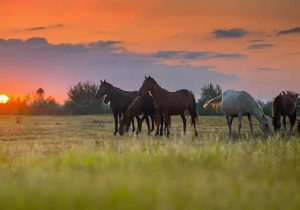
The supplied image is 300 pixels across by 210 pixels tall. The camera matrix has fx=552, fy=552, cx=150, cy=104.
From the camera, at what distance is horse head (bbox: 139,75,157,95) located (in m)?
23.0

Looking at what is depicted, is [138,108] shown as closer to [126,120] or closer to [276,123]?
[126,120]

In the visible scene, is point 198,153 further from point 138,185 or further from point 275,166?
point 138,185

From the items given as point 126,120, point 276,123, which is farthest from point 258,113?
point 126,120

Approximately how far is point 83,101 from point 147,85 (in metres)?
40.6

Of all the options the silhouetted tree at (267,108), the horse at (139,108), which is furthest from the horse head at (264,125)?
the silhouetted tree at (267,108)

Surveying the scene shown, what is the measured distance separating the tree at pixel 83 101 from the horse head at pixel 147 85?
3838cm

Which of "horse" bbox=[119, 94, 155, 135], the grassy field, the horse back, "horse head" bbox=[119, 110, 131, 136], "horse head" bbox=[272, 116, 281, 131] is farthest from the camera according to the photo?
the horse back

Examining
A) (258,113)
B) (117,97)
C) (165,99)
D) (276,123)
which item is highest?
(117,97)

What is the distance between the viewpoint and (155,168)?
31.3 ft

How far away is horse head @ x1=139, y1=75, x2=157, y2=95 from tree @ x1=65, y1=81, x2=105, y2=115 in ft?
126

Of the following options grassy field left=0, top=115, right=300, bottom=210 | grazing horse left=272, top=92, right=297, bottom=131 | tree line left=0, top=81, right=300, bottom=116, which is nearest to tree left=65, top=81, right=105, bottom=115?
tree line left=0, top=81, right=300, bottom=116

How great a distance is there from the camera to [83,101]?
206 feet

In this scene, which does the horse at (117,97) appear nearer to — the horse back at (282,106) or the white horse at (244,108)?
the white horse at (244,108)

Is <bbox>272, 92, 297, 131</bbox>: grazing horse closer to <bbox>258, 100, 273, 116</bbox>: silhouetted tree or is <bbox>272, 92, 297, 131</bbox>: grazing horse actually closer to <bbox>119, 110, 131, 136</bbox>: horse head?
<bbox>119, 110, 131, 136</bbox>: horse head
